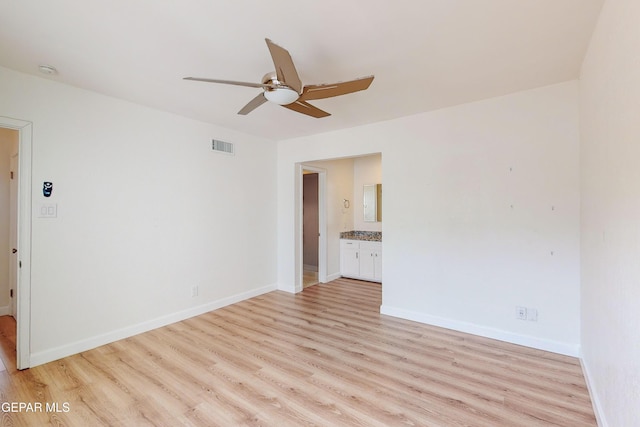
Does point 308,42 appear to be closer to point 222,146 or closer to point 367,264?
point 222,146

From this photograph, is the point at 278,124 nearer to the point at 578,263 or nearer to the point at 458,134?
the point at 458,134

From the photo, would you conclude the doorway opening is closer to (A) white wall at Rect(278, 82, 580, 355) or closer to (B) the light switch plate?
(A) white wall at Rect(278, 82, 580, 355)

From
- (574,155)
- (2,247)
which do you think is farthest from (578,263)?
(2,247)

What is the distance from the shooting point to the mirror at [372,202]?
604cm

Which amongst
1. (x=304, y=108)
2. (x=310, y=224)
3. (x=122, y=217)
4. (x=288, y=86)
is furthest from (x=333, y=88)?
(x=310, y=224)

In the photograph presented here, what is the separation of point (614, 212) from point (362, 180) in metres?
4.78

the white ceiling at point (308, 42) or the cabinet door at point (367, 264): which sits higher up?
the white ceiling at point (308, 42)

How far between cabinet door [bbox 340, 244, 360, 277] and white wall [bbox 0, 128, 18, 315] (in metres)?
5.08

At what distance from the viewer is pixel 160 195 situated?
11.6ft

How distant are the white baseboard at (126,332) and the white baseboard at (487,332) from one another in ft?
7.59

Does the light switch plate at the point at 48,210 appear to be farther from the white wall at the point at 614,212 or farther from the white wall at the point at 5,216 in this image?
the white wall at the point at 614,212

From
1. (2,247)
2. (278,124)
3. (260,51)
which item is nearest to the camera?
(260,51)

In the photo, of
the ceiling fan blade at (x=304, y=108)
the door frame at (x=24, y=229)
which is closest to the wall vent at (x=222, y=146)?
the door frame at (x=24, y=229)

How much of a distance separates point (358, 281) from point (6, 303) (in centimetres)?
529
